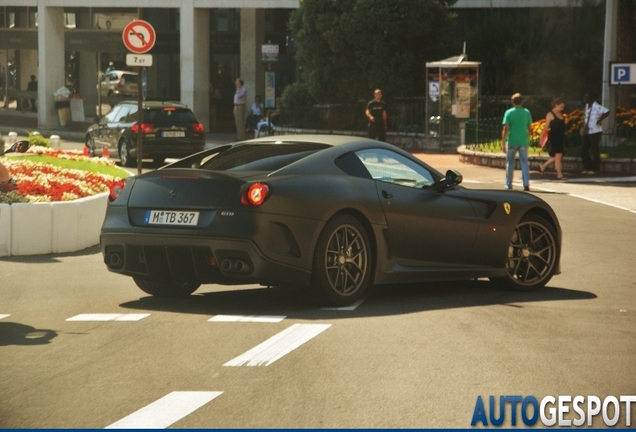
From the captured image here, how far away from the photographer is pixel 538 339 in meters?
8.30

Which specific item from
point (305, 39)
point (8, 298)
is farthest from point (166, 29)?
Answer: point (8, 298)

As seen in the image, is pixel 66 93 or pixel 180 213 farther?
pixel 66 93

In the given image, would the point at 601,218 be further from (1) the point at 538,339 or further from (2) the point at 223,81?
(2) the point at 223,81

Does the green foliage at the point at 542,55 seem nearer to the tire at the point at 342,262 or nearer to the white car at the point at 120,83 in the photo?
the white car at the point at 120,83

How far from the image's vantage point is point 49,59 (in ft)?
154

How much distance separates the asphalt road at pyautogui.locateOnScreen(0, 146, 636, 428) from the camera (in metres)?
6.22

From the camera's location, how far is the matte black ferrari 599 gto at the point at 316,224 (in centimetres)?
911

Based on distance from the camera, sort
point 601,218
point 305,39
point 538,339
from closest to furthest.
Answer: point 538,339 < point 601,218 < point 305,39

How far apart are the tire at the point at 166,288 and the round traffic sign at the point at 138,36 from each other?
1194cm

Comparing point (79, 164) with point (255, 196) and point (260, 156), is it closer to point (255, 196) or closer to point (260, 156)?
point (260, 156)

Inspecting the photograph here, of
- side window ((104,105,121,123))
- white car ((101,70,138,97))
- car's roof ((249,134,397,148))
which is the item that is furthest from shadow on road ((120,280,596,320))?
white car ((101,70,138,97))

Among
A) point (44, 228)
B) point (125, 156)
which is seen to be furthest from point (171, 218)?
point (125, 156)

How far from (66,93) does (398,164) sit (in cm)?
3723

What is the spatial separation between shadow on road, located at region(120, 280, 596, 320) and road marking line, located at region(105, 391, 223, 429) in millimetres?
2592
